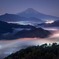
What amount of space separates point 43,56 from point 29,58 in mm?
9364

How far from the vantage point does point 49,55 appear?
12588 cm

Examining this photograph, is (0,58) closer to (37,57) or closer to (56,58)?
(37,57)

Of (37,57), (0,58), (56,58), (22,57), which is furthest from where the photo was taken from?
(0,58)

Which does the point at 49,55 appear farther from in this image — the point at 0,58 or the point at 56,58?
the point at 0,58

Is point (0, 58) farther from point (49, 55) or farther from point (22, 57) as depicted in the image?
point (49, 55)

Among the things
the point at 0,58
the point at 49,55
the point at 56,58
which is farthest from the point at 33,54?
the point at 0,58

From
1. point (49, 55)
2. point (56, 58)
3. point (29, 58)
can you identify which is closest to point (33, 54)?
point (29, 58)

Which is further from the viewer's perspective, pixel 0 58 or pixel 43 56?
pixel 0 58

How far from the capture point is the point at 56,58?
112 m

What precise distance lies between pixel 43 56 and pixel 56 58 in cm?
1901

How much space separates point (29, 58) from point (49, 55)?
46.2ft

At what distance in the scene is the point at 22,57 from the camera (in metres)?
136

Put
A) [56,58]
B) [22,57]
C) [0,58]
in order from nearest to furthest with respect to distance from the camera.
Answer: [56,58]
[22,57]
[0,58]

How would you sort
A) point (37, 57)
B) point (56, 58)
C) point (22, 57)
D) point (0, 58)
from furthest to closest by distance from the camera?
point (0, 58)
point (22, 57)
point (37, 57)
point (56, 58)
